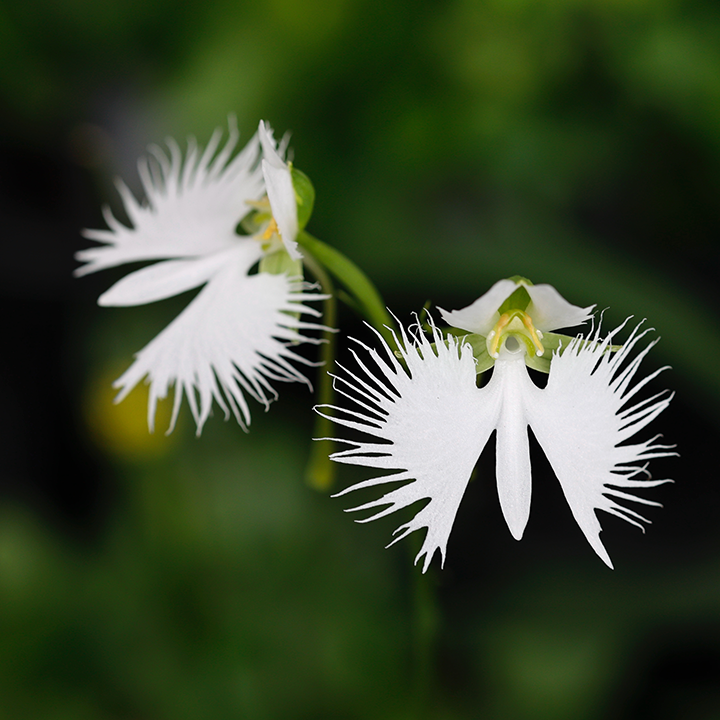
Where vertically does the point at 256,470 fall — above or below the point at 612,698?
above

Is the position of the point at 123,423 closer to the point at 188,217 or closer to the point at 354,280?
the point at 188,217

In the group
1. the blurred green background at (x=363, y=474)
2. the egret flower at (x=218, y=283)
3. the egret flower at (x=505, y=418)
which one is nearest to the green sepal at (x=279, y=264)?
the egret flower at (x=218, y=283)

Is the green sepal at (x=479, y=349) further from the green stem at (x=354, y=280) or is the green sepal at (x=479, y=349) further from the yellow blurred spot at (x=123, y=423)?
the yellow blurred spot at (x=123, y=423)

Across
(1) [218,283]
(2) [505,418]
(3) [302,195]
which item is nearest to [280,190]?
(3) [302,195]

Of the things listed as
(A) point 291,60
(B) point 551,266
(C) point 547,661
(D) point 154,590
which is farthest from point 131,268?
(C) point 547,661

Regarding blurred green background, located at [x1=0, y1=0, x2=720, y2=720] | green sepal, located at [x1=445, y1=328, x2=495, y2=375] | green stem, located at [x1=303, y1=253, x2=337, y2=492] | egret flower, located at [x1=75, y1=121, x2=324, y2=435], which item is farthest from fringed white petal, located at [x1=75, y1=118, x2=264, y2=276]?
blurred green background, located at [x1=0, y1=0, x2=720, y2=720]

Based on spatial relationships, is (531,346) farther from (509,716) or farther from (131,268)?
(131,268)
